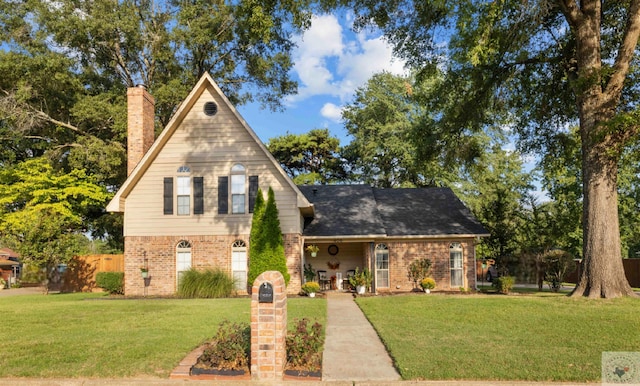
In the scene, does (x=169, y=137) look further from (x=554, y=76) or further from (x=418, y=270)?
(x=554, y=76)

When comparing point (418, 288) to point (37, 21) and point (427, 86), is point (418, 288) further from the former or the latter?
point (37, 21)

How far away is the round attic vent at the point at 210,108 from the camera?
59.5 feet

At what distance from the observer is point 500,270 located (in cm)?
2128

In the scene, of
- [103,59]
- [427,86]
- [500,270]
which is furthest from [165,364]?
[427,86]

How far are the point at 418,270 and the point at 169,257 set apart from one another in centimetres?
1014

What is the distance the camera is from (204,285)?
54.8 feet

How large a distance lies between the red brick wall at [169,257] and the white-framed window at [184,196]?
3.52ft

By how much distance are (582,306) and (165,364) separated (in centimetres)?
1052

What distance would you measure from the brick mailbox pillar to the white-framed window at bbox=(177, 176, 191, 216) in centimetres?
1277

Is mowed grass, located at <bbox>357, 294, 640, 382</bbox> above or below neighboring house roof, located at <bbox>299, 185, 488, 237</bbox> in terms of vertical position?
below

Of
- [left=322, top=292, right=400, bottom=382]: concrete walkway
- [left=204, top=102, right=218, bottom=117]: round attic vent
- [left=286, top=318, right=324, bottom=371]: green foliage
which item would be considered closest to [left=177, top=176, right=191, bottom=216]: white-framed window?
[left=204, top=102, right=218, bottom=117]: round attic vent

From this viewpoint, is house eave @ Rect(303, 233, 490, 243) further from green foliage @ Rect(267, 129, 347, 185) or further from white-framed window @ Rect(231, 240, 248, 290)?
green foliage @ Rect(267, 129, 347, 185)

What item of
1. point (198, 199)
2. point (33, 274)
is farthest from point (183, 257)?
point (33, 274)

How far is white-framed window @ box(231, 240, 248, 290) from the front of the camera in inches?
699
